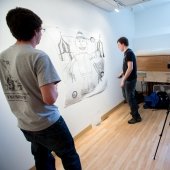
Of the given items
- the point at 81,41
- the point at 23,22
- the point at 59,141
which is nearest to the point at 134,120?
the point at 81,41

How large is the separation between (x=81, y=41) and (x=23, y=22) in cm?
191

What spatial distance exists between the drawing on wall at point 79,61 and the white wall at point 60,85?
0.12 metres

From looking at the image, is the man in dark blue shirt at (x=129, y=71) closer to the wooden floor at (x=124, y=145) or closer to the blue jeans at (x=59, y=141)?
the wooden floor at (x=124, y=145)

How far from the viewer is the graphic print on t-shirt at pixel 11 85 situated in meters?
1.09

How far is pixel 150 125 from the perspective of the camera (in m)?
2.98

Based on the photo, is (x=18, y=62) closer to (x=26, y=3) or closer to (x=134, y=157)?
(x=26, y=3)

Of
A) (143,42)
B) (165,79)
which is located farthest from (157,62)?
(143,42)

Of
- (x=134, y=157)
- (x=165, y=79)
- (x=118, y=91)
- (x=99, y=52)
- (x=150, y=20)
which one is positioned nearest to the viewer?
(x=134, y=157)

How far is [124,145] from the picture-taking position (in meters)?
2.44

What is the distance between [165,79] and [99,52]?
160 cm

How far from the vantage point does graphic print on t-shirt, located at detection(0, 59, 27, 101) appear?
1.09m

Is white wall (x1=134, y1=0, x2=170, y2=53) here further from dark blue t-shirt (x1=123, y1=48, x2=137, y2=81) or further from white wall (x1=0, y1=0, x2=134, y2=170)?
dark blue t-shirt (x1=123, y1=48, x2=137, y2=81)

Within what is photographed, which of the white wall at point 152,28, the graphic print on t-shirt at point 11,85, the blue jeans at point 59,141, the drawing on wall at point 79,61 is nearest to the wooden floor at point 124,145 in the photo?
the drawing on wall at point 79,61

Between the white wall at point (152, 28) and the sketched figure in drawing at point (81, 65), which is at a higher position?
the white wall at point (152, 28)
